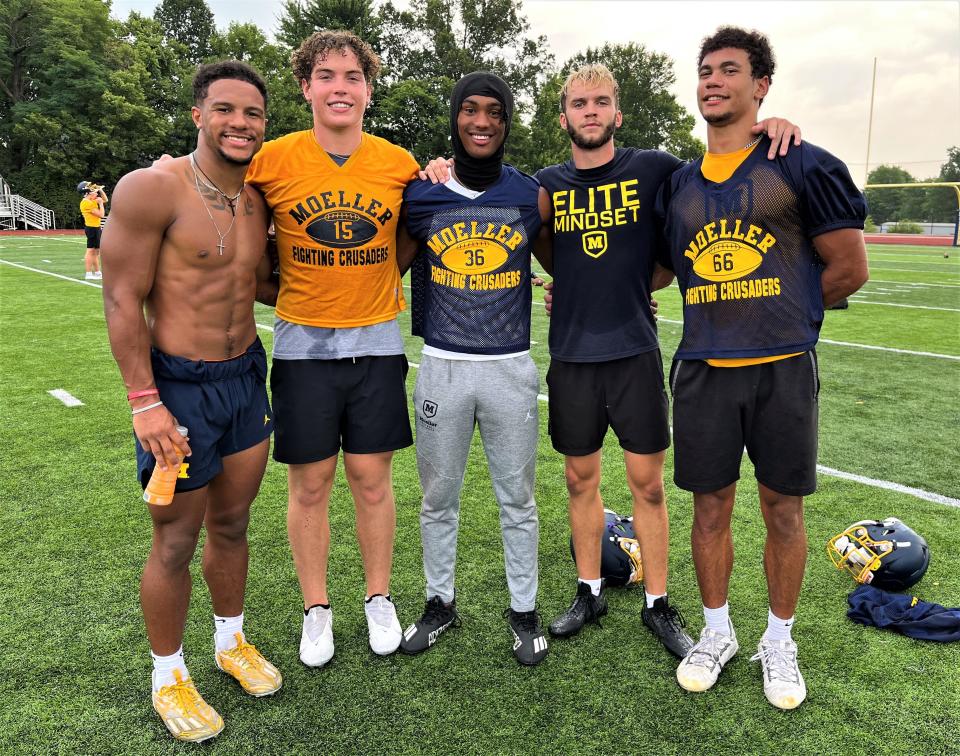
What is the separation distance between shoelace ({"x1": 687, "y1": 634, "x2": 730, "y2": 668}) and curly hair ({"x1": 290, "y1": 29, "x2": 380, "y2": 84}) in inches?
104

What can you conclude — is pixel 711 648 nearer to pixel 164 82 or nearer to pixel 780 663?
pixel 780 663

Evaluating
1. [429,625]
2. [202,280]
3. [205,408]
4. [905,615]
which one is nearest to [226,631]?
[429,625]

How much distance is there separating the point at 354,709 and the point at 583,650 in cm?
97

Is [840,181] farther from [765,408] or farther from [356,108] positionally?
[356,108]

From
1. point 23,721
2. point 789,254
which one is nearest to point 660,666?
point 789,254

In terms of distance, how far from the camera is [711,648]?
2.75 meters

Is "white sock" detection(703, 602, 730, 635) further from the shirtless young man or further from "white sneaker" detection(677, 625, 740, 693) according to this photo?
the shirtless young man

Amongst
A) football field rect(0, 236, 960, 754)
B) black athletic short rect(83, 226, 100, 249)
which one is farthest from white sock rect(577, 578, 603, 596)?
black athletic short rect(83, 226, 100, 249)

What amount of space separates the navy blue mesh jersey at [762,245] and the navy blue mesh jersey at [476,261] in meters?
0.65

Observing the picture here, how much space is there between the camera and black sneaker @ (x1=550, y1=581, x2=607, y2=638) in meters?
3.02

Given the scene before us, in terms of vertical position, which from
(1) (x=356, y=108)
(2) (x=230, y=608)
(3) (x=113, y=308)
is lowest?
(2) (x=230, y=608)

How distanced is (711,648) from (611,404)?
1036 millimetres

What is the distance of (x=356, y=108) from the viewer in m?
2.76

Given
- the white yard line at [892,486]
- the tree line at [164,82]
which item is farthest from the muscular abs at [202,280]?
the tree line at [164,82]
